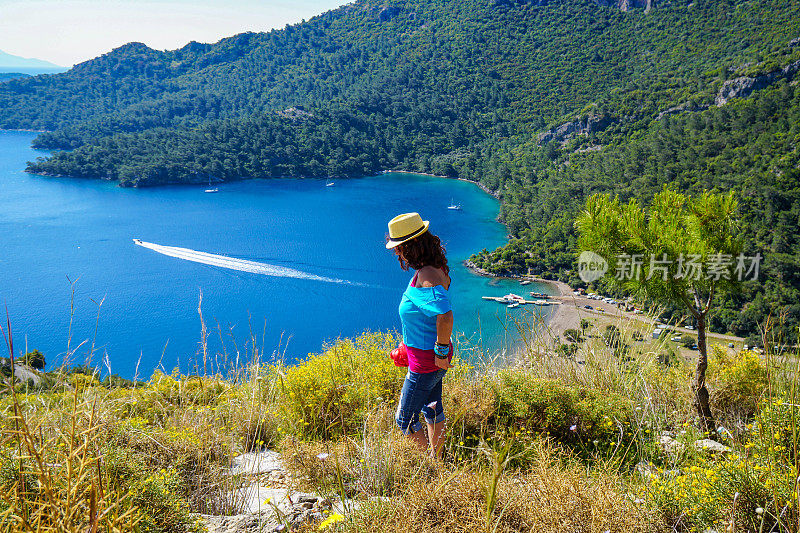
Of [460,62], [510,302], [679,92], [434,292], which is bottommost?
[510,302]

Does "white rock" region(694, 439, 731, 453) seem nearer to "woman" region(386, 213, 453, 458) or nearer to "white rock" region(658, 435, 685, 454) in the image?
"white rock" region(658, 435, 685, 454)

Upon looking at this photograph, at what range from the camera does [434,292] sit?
183 cm

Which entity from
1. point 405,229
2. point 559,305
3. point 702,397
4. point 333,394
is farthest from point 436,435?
point 559,305

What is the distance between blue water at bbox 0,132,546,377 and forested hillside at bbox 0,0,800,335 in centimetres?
606

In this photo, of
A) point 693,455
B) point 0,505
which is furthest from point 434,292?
point 0,505

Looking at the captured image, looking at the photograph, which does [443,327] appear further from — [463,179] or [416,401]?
[463,179]

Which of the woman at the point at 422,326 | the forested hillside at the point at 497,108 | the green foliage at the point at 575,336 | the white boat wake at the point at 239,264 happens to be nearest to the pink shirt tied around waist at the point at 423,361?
the woman at the point at 422,326

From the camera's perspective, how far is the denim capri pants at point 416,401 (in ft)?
6.12

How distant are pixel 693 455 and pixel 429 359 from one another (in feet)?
3.45

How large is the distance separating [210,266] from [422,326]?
3257 centimetres

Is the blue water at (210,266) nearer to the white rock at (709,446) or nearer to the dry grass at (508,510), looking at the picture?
the white rock at (709,446)

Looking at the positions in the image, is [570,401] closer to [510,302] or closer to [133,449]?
[133,449]

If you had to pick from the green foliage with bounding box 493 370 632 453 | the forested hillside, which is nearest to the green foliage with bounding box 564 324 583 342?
the green foliage with bounding box 493 370 632 453

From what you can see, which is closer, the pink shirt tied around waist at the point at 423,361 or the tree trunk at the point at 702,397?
the pink shirt tied around waist at the point at 423,361
